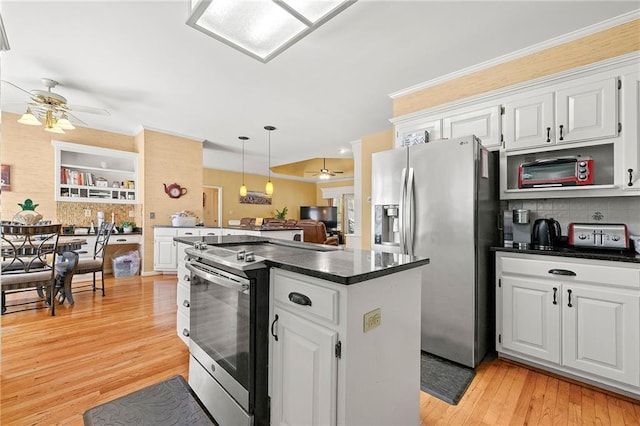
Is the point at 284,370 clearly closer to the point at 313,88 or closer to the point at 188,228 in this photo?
the point at 313,88

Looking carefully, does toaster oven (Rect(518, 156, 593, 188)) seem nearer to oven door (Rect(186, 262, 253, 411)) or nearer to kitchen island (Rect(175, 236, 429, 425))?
kitchen island (Rect(175, 236, 429, 425))

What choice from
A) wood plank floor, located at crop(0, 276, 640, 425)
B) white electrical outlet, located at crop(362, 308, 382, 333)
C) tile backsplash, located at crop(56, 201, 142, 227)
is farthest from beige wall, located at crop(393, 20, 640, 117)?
tile backsplash, located at crop(56, 201, 142, 227)

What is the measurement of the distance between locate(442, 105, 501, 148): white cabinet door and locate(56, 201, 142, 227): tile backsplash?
17.4 feet

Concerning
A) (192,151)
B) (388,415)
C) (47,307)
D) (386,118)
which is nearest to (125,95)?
(192,151)

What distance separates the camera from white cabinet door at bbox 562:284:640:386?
176 cm

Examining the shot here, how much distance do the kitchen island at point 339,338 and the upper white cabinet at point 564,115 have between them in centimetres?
181

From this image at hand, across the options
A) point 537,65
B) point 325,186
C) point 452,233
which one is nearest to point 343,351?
point 452,233

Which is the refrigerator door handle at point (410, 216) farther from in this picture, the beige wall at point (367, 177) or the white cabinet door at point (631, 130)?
the beige wall at point (367, 177)

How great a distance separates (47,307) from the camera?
3391mm

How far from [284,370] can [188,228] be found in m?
4.38

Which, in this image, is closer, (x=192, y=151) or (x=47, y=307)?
(x=47, y=307)

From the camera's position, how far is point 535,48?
248 centimetres

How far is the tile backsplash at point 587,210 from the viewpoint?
7.13ft

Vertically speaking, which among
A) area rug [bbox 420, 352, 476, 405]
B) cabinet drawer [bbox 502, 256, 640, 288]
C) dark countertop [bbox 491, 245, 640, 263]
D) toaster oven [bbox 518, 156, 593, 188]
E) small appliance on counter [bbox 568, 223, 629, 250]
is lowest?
area rug [bbox 420, 352, 476, 405]
